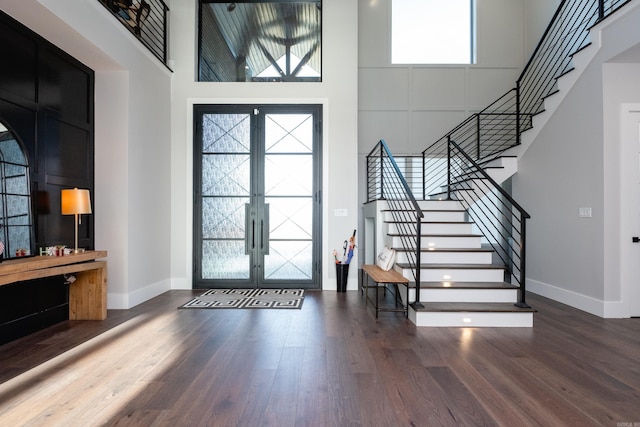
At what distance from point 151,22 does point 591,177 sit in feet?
20.3

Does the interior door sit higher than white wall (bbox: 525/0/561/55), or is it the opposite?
white wall (bbox: 525/0/561/55)

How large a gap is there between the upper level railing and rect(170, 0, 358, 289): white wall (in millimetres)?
160

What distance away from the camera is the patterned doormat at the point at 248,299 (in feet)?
14.1

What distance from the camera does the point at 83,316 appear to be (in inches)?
143

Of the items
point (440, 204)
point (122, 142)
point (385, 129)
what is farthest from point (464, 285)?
point (122, 142)

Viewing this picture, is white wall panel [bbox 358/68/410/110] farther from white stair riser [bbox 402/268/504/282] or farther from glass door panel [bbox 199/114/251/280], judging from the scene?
white stair riser [bbox 402/268/504/282]

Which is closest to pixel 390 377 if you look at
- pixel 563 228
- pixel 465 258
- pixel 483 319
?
pixel 483 319

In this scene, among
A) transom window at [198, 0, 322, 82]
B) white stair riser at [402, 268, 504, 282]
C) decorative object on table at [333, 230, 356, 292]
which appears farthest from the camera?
transom window at [198, 0, 322, 82]

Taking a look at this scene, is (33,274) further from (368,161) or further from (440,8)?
(440,8)

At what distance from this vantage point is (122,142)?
414 cm

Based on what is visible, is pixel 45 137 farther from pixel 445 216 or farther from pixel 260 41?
pixel 445 216

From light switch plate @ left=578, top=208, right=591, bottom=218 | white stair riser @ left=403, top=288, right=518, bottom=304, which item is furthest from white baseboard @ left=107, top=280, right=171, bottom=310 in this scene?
light switch plate @ left=578, top=208, right=591, bottom=218

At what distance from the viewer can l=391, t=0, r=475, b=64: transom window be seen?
660 cm

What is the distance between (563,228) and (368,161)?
3100 mm
